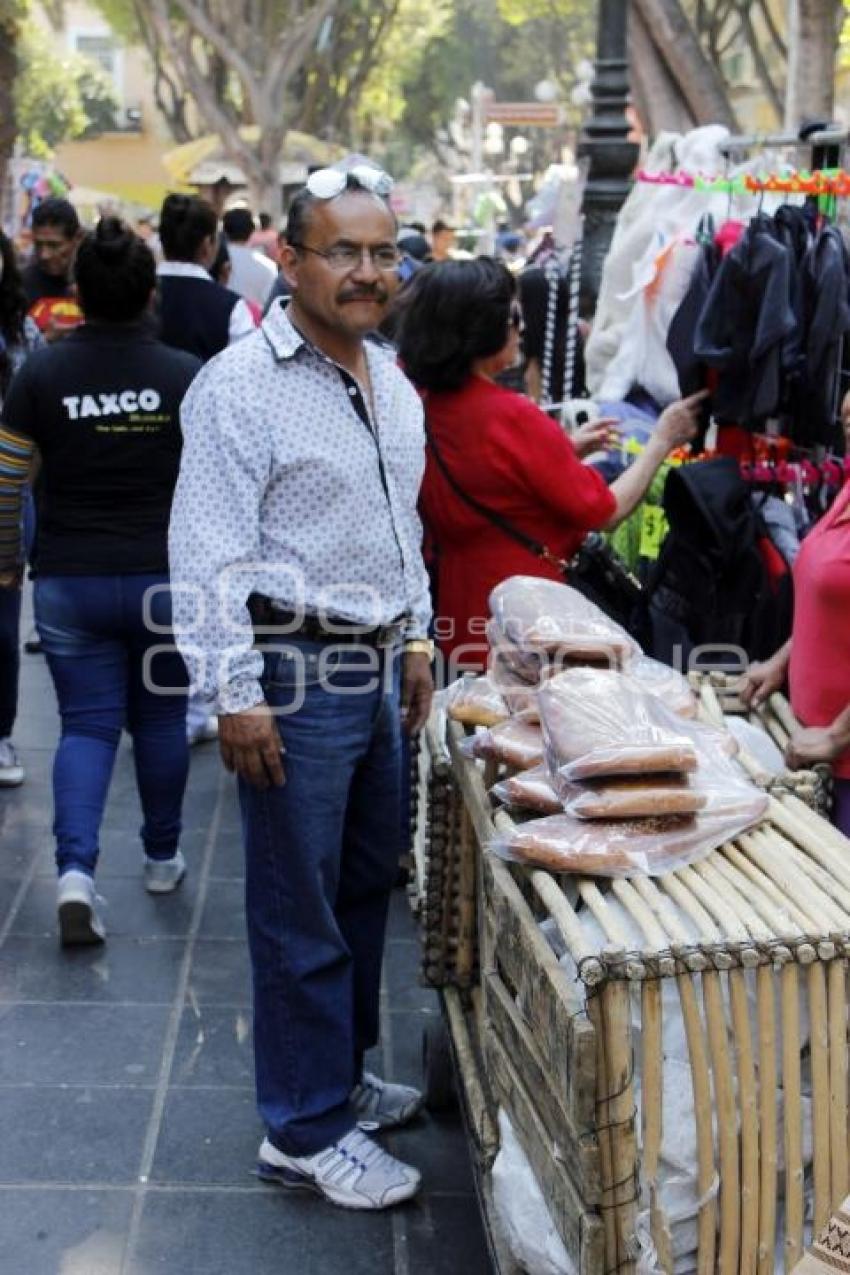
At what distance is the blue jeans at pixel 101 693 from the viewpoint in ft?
16.3

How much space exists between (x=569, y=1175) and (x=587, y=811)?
575 millimetres

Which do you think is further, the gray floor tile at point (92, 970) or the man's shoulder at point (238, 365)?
the gray floor tile at point (92, 970)

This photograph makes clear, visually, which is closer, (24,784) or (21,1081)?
(21,1081)

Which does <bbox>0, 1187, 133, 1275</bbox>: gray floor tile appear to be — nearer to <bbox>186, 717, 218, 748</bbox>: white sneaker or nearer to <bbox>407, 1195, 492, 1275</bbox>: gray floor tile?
<bbox>407, 1195, 492, 1275</bbox>: gray floor tile


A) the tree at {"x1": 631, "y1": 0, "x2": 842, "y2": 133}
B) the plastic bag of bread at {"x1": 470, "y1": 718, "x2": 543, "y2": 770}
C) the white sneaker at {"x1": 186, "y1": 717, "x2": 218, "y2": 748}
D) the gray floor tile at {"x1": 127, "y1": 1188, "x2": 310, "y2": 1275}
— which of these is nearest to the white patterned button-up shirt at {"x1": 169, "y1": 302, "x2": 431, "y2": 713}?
the plastic bag of bread at {"x1": 470, "y1": 718, "x2": 543, "y2": 770}

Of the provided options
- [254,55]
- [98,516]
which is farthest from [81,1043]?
[254,55]

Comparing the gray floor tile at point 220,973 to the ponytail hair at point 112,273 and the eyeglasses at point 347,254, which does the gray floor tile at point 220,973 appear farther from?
the eyeglasses at point 347,254

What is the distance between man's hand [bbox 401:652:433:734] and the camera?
379 centimetres

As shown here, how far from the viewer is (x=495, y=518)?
461 centimetres

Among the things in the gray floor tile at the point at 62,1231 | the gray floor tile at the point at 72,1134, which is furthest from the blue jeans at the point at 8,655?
the gray floor tile at the point at 62,1231

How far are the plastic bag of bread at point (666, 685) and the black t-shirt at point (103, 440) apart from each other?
1981 mm

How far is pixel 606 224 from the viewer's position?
8.68 metres

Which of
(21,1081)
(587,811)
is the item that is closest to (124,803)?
(21,1081)

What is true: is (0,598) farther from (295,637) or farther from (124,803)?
(295,637)
